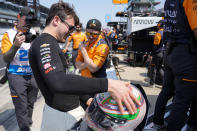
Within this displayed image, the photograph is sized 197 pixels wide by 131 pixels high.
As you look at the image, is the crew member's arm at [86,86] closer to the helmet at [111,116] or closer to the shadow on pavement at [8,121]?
the helmet at [111,116]

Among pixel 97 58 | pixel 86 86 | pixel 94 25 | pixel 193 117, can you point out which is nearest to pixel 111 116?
pixel 86 86

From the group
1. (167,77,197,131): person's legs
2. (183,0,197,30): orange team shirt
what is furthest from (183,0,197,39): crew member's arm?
(167,77,197,131): person's legs

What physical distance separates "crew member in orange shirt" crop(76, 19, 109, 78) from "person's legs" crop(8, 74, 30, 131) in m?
0.95

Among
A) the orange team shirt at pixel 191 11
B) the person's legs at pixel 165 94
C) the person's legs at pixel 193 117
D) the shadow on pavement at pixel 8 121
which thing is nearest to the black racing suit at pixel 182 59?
the orange team shirt at pixel 191 11

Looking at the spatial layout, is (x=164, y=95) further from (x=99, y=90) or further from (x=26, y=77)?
(x=26, y=77)

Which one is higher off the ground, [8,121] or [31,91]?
[31,91]

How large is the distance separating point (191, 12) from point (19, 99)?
2569 millimetres

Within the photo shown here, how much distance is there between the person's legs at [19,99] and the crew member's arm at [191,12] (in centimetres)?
244

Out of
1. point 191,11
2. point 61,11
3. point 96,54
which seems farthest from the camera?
point 96,54

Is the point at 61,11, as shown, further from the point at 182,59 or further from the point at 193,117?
the point at 193,117

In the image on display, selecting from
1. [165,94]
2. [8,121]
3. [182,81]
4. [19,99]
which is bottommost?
[8,121]

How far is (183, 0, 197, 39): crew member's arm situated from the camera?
176 centimetres

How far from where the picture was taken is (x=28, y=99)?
2.68 m

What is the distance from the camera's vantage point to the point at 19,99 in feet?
7.79
